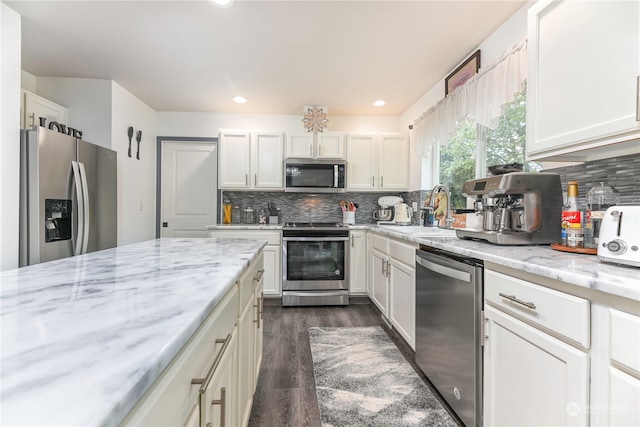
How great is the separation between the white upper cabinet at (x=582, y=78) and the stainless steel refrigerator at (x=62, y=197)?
3.20 meters

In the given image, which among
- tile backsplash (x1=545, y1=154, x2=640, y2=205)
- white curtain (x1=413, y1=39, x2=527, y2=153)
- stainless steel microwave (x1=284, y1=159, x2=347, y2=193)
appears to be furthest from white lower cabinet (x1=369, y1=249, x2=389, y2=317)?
tile backsplash (x1=545, y1=154, x2=640, y2=205)

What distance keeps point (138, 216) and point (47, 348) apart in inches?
153

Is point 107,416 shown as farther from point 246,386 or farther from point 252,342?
point 252,342

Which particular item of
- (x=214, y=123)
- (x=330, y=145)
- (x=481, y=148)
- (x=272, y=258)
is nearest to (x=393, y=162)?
(x=330, y=145)

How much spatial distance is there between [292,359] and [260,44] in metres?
2.42

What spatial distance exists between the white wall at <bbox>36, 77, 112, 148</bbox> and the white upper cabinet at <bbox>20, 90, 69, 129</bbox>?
0.37 ft

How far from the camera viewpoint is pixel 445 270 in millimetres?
1664

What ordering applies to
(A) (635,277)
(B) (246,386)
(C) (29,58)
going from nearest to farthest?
1. (A) (635,277)
2. (B) (246,386)
3. (C) (29,58)

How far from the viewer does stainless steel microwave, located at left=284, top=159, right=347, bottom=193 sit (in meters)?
3.91

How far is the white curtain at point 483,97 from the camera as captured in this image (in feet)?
6.53

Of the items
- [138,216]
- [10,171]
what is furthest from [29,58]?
[138,216]

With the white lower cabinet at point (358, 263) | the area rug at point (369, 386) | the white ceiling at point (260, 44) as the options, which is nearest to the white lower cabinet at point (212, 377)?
the area rug at point (369, 386)

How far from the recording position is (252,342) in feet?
5.22

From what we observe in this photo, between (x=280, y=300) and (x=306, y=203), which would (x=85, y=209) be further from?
(x=306, y=203)
